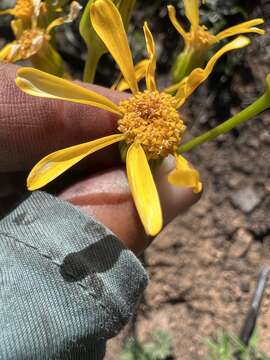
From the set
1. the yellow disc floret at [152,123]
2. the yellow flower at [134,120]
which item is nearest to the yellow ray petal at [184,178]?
the yellow flower at [134,120]

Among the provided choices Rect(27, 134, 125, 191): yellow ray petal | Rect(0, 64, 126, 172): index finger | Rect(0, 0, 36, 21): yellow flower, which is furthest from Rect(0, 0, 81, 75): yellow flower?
Rect(27, 134, 125, 191): yellow ray petal

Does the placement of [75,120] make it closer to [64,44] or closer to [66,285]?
[66,285]

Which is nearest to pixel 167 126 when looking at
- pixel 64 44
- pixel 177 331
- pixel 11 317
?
pixel 11 317

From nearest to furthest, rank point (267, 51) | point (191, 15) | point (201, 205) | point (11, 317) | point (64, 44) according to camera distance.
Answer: point (11, 317), point (191, 15), point (267, 51), point (201, 205), point (64, 44)

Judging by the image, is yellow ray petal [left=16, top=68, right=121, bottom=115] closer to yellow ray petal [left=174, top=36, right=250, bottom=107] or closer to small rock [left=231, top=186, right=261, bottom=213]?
yellow ray petal [left=174, top=36, right=250, bottom=107]

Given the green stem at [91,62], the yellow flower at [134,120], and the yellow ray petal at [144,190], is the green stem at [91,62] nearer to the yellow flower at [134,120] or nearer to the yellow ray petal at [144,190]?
the yellow flower at [134,120]
